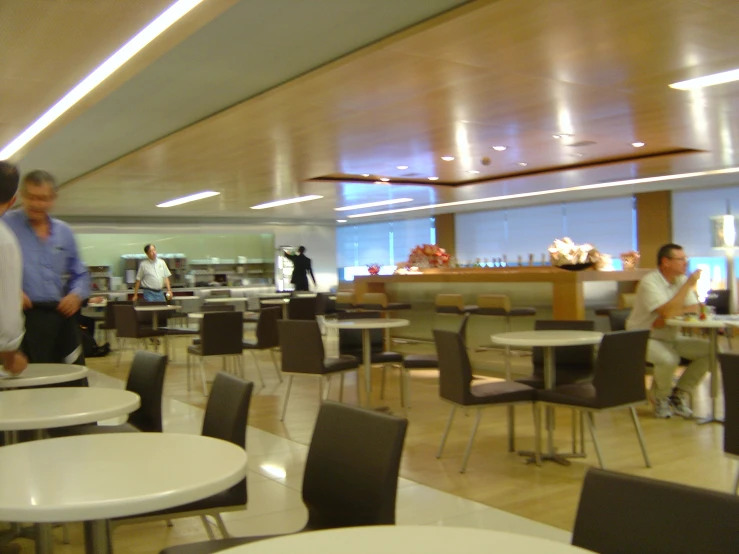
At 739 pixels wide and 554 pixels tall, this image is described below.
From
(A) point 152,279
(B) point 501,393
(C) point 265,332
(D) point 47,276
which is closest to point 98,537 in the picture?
(D) point 47,276

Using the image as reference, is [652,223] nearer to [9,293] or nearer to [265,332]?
[265,332]

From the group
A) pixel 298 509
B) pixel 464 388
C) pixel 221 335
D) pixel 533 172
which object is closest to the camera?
pixel 298 509

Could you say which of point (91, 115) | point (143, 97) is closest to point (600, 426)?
point (143, 97)

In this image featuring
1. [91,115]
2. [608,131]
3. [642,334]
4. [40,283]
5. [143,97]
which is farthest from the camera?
[608,131]

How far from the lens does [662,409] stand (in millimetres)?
6004

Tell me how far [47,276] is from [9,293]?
1.07 m

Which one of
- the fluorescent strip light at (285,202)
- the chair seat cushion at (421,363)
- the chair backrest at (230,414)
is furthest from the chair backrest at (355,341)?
the fluorescent strip light at (285,202)

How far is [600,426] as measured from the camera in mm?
5691

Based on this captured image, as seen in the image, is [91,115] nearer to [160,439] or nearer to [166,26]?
[166,26]

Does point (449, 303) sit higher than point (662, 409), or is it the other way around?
point (449, 303)

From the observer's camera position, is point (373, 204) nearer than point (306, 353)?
No

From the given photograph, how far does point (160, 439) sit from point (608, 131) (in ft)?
23.0

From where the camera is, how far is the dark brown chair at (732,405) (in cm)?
319

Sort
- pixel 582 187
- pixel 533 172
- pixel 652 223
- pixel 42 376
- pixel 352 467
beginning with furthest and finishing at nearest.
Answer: pixel 652 223 < pixel 582 187 < pixel 533 172 < pixel 42 376 < pixel 352 467
